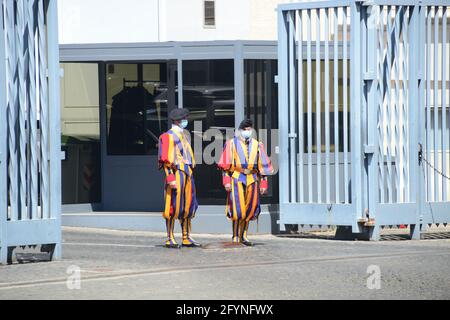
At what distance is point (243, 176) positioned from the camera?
1567 centimetres

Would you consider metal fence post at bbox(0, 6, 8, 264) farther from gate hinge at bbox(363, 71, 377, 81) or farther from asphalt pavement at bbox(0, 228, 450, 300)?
gate hinge at bbox(363, 71, 377, 81)

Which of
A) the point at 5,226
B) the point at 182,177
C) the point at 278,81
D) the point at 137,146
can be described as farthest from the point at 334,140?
the point at 5,226

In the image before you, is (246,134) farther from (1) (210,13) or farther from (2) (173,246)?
(1) (210,13)

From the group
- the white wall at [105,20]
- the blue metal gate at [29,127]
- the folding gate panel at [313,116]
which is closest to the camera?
the blue metal gate at [29,127]

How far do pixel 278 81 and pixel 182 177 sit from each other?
2416 mm

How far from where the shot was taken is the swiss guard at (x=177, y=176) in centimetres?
1530

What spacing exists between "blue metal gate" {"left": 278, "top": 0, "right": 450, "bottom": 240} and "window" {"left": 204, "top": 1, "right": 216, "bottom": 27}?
14.7ft

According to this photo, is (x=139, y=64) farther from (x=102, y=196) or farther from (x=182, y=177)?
(x=182, y=177)

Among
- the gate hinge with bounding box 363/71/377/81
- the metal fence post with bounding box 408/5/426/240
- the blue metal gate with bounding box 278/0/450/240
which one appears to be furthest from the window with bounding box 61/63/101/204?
the metal fence post with bounding box 408/5/426/240

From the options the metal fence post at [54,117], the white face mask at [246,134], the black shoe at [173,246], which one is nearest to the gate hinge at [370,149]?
the white face mask at [246,134]

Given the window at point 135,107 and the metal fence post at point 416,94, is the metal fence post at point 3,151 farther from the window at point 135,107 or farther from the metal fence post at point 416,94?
the window at point 135,107

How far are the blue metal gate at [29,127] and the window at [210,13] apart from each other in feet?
25.6

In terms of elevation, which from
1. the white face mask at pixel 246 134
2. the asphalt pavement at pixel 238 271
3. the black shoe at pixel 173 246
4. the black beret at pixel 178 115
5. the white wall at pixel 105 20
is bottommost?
the asphalt pavement at pixel 238 271

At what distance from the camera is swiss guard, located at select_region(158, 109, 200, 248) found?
15.3m
